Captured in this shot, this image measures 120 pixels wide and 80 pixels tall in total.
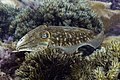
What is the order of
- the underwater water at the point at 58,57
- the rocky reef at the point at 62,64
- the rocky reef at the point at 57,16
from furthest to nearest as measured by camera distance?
1. the rocky reef at the point at 57,16
2. the rocky reef at the point at 62,64
3. the underwater water at the point at 58,57

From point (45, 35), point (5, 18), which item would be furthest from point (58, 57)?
point (5, 18)

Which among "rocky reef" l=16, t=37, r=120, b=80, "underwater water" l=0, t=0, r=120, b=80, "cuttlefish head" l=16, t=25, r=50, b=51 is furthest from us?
"rocky reef" l=16, t=37, r=120, b=80

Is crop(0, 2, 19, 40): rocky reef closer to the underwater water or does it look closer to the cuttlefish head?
the underwater water

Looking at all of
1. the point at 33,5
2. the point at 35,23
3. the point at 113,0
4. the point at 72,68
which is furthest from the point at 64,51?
the point at 113,0

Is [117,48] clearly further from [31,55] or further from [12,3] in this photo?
[12,3]

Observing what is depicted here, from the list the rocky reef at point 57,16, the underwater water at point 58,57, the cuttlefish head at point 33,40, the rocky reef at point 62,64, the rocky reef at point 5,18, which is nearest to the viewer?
the cuttlefish head at point 33,40

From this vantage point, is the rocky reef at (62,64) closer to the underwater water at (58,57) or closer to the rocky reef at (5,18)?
the underwater water at (58,57)

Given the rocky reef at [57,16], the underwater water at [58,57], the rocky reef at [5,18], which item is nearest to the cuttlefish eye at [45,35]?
the underwater water at [58,57]

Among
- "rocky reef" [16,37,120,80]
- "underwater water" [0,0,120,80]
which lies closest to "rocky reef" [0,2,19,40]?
"underwater water" [0,0,120,80]
